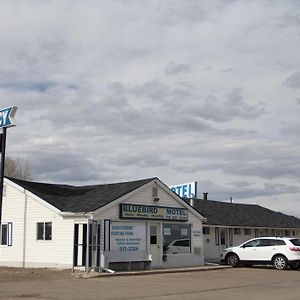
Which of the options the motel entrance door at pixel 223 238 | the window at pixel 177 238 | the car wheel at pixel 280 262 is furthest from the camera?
the motel entrance door at pixel 223 238

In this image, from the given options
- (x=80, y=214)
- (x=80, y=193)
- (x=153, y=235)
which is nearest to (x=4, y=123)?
(x=80, y=214)

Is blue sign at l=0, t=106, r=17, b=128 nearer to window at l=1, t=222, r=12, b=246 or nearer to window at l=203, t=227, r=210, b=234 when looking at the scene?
window at l=1, t=222, r=12, b=246

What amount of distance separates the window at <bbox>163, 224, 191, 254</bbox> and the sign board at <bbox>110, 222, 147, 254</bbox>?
5.66 ft

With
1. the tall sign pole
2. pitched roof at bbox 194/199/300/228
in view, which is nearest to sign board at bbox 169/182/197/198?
pitched roof at bbox 194/199/300/228

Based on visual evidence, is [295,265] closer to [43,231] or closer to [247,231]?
[43,231]

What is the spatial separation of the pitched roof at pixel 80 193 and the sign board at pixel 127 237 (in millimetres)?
1366

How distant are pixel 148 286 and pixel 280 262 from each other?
1088 cm

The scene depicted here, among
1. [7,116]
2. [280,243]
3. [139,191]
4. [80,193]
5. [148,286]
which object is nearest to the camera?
[148,286]

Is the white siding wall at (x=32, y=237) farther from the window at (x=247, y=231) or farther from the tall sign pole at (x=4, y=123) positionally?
the window at (x=247, y=231)

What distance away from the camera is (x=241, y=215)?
39.3m

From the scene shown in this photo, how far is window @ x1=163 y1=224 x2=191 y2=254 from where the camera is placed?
1119 inches

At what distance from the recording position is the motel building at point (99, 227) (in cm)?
2478

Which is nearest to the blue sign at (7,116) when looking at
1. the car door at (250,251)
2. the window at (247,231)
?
the car door at (250,251)

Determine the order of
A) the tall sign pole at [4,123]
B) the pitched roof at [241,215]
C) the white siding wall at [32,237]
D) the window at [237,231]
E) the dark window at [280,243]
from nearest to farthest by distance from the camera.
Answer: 1. the tall sign pole at [4,123]
2. the white siding wall at [32,237]
3. the dark window at [280,243]
4. the pitched roof at [241,215]
5. the window at [237,231]
